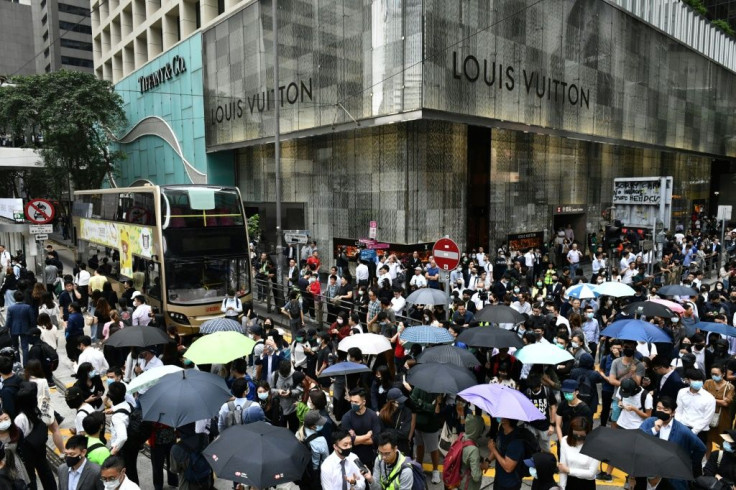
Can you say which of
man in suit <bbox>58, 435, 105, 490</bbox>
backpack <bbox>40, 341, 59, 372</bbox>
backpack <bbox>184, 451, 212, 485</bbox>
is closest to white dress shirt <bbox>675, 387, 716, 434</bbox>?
backpack <bbox>184, 451, 212, 485</bbox>

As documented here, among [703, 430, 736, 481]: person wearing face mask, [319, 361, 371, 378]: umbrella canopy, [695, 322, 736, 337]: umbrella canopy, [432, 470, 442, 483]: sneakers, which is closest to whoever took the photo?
[703, 430, 736, 481]: person wearing face mask

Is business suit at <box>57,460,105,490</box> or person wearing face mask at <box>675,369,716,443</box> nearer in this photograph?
business suit at <box>57,460,105,490</box>

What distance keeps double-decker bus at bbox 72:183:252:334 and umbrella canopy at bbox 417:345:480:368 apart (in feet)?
22.1

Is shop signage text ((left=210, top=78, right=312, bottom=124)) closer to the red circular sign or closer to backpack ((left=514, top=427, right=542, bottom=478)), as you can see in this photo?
the red circular sign

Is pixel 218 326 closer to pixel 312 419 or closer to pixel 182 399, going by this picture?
pixel 182 399

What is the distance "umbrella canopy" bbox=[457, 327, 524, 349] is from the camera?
735cm

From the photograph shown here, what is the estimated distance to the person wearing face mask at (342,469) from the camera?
15.0 ft

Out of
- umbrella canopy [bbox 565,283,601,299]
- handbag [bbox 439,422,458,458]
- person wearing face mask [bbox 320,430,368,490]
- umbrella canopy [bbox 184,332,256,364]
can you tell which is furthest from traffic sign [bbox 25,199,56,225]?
umbrella canopy [bbox 565,283,601,299]

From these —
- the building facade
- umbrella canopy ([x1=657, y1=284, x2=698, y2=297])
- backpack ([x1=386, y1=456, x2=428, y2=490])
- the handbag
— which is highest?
the building facade

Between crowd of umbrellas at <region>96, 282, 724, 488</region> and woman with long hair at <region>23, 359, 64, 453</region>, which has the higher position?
crowd of umbrellas at <region>96, 282, 724, 488</region>

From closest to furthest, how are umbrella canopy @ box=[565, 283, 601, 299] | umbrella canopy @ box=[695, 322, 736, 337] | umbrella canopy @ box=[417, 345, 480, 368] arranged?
umbrella canopy @ box=[417, 345, 480, 368]
umbrella canopy @ box=[695, 322, 736, 337]
umbrella canopy @ box=[565, 283, 601, 299]

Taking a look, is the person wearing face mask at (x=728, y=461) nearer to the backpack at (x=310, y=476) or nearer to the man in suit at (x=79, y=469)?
the backpack at (x=310, y=476)

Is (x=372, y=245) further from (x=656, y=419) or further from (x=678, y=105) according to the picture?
(x=678, y=105)

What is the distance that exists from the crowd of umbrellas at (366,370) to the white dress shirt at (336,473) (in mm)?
237
